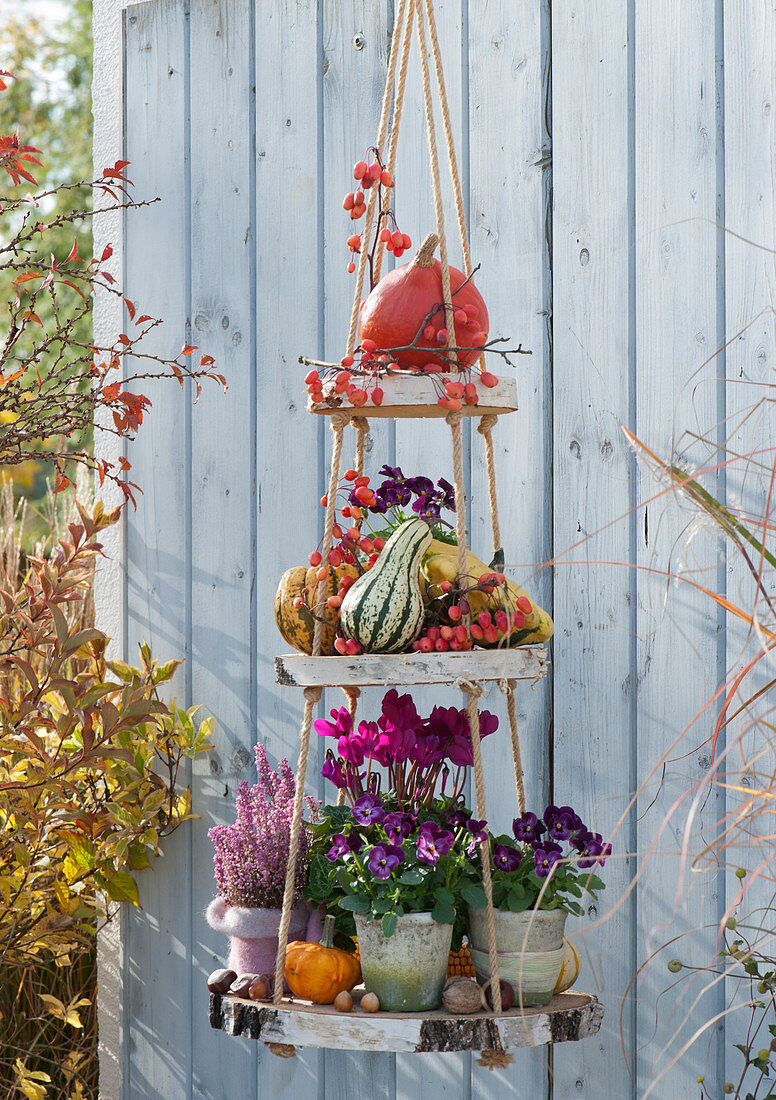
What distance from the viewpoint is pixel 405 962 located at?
1.24 m

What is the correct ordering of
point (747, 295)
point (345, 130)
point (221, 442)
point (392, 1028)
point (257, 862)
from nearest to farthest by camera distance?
point (392, 1028) → point (257, 862) → point (747, 295) → point (345, 130) → point (221, 442)

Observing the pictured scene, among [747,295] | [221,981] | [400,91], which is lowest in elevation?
[221,981]

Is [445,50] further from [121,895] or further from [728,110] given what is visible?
[121,895]

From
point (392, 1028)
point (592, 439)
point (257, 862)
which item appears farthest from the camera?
point (592, 439)

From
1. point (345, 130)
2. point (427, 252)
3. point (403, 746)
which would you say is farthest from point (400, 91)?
point (403, 746)

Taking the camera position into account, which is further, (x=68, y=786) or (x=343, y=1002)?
(x=68, y=786)

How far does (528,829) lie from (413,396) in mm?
581

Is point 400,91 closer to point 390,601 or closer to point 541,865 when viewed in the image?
point 390,601

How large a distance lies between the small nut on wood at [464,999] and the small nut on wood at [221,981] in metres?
0.29

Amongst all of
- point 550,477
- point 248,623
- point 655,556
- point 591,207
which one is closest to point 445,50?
point 591,207

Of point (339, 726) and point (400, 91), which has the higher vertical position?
point (400, 91)

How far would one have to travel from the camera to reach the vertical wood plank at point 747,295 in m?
1.64

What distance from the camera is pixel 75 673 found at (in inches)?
86.2

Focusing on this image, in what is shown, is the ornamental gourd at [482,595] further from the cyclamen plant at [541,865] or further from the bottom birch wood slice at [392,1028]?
the bottom birch wood slice at [392,1028]
